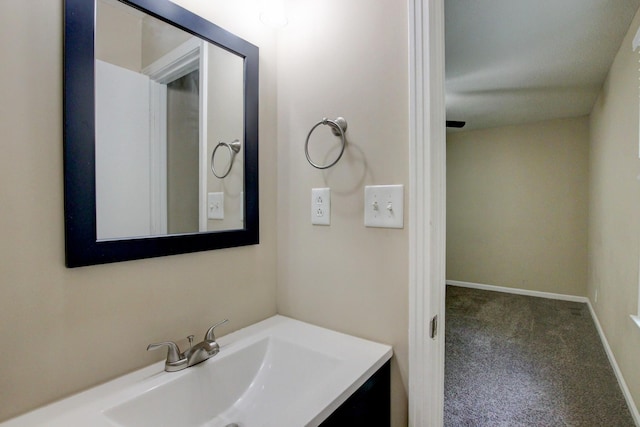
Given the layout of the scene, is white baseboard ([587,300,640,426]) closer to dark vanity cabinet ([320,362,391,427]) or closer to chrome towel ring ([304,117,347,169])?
dark vanity cabinet ([320,362,391,427])

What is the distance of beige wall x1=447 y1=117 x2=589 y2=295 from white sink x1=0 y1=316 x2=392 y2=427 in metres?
4.32

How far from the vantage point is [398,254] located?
0.94 metres

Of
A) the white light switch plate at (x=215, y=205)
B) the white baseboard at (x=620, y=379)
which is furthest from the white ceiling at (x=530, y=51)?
the white baseboard at (x=620, y=379)

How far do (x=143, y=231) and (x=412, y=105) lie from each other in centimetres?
85

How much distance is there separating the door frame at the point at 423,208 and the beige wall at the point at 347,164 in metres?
0.03

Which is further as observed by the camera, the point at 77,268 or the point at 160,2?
the point at 160,2

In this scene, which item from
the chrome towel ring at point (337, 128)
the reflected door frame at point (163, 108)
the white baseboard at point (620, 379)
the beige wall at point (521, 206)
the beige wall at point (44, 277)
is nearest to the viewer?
the beige wall at point (44, 277)

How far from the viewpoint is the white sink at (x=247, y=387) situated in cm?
66

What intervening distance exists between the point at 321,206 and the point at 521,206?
169 inches

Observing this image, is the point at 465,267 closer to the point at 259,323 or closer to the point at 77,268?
the point at 259,323

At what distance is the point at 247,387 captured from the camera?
3.10 feet

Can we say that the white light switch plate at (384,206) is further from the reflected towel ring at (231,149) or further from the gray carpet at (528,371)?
the gray carpet at (528,371)

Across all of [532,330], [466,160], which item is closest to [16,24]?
[532,330]

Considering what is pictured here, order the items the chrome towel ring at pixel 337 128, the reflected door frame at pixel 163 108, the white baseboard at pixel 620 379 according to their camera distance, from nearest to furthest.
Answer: the reflected door frame at pixel 163 108
the chrome towel ring at pixel 337 128
the white baseboard at pixel 620 379
